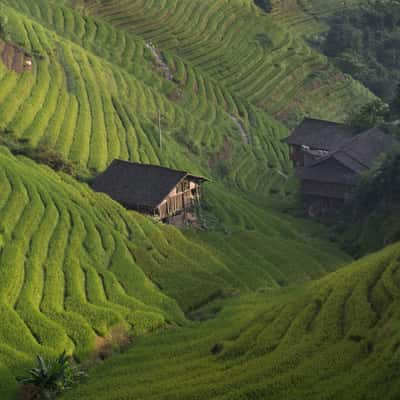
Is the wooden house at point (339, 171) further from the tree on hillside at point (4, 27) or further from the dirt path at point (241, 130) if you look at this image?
the tree on hillside at point (4, 27)

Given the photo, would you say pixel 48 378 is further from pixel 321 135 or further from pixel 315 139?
pixel 321 135

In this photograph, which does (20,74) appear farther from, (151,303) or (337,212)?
(151,303)

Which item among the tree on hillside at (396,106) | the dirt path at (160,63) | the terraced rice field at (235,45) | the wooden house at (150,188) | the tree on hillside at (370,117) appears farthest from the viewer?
the terraced rice field at (235,45)

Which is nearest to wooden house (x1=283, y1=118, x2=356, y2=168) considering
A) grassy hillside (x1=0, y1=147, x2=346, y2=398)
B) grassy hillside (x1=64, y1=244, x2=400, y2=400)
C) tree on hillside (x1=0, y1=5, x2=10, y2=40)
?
grassy hillside (x1=0, y1=147, x2=346, y2=398)

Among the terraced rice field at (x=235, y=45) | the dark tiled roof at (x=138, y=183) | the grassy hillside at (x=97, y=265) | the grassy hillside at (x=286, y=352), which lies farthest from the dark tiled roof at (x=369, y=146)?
the terraced rice field at (x=235, y=45)

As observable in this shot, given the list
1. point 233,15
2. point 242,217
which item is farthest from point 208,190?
point 233,15

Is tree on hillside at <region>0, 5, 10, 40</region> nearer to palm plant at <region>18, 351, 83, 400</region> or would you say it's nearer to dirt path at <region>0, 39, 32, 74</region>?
dirt path at <region>0, 39, 32, 74</region>
